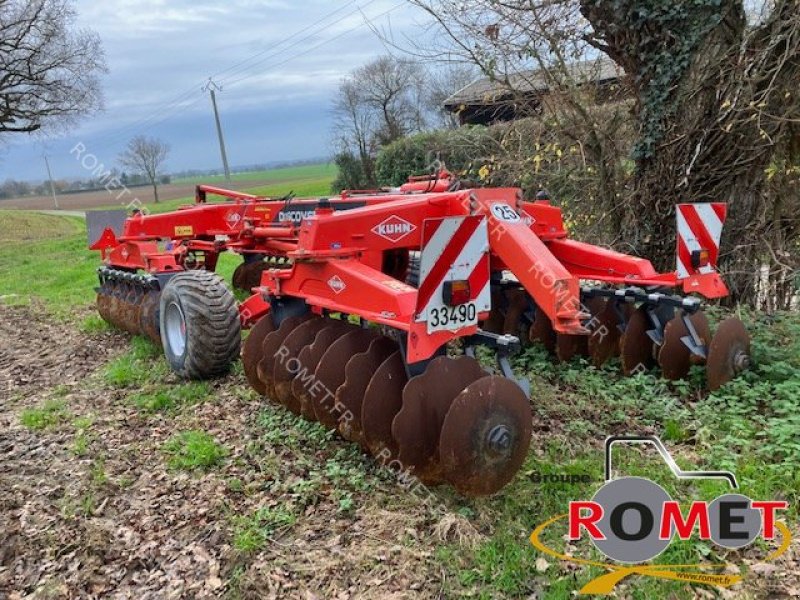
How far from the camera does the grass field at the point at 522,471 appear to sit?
2828 mm

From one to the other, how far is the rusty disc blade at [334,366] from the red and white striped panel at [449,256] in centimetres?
83

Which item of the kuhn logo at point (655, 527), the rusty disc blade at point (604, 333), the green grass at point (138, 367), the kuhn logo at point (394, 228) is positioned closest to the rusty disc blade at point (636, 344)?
the rusty disc blade at point (604, 333)

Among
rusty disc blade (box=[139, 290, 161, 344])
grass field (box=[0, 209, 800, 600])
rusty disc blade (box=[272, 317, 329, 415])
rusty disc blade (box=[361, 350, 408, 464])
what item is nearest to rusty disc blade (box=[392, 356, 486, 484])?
rusty disc blade (box=[361, 350, 408, 464])

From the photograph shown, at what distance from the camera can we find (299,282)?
4.36 m

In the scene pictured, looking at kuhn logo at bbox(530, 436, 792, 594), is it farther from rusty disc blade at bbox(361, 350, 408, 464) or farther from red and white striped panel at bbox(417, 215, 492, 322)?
red and white striped panel at bbox(417, 215, 492, 322)

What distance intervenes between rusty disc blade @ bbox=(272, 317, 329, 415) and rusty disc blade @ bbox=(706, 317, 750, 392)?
8.78ft

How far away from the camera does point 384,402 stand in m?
3.49

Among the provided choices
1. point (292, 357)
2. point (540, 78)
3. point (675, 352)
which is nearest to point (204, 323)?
point (292, 357)

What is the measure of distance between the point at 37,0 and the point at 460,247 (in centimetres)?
2572

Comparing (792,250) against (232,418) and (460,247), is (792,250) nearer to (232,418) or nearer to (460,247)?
(460,247)

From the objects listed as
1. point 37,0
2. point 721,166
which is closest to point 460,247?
point 721,166

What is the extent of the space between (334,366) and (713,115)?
4538 mm

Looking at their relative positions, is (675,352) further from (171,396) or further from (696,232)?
(171,396)

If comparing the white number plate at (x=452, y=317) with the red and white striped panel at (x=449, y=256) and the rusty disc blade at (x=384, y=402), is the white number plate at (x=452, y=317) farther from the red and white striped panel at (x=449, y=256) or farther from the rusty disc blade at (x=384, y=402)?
the rusty disc blade at (x=384, y=402)
